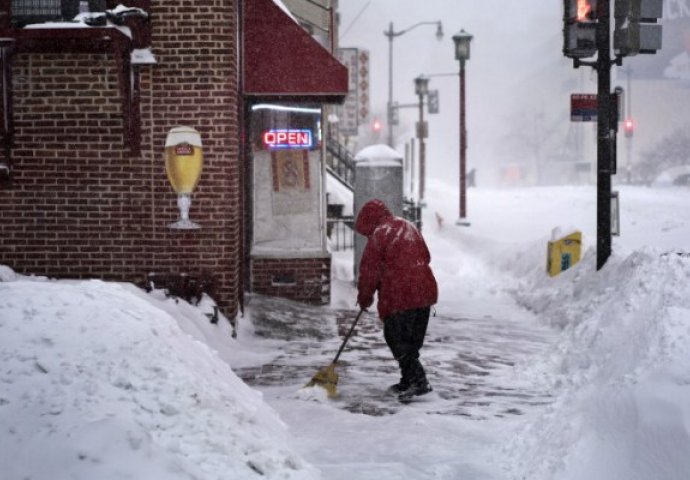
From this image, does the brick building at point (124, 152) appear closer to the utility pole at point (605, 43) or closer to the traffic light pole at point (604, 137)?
the utility pole at point (605, 43)

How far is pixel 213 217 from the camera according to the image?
9961 mm

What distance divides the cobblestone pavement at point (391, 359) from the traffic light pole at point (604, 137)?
1510 mm

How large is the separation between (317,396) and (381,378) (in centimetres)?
121

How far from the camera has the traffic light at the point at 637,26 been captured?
11180 mm

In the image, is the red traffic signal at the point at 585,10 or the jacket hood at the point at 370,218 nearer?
the jacket hood at the point at 370,218

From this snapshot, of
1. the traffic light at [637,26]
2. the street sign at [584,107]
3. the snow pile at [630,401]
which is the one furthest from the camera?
the street sign at [584,107]

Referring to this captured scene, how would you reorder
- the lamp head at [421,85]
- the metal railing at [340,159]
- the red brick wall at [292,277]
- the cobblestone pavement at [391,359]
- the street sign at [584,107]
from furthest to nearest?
the lamp head at [421,85]
the metal railing at [340,159]
the red brick wall at [292,277]
the street sign at [584,107]
the cobblestone pavement at [391,359]

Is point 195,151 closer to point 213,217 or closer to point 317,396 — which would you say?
point 213,217

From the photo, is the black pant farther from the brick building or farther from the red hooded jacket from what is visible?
the brick building

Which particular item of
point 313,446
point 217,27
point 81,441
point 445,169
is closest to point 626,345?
point 313,446

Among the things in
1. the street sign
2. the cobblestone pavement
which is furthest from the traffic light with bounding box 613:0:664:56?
the cobblestone pavement

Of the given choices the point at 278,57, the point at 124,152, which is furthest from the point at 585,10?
the point at 124,152

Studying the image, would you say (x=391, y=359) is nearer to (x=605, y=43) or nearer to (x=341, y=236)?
(x=605, y=43)

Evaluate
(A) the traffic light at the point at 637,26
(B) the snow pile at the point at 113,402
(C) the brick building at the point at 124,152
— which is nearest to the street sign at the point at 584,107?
(A) the traffic light at the point at 637,26
